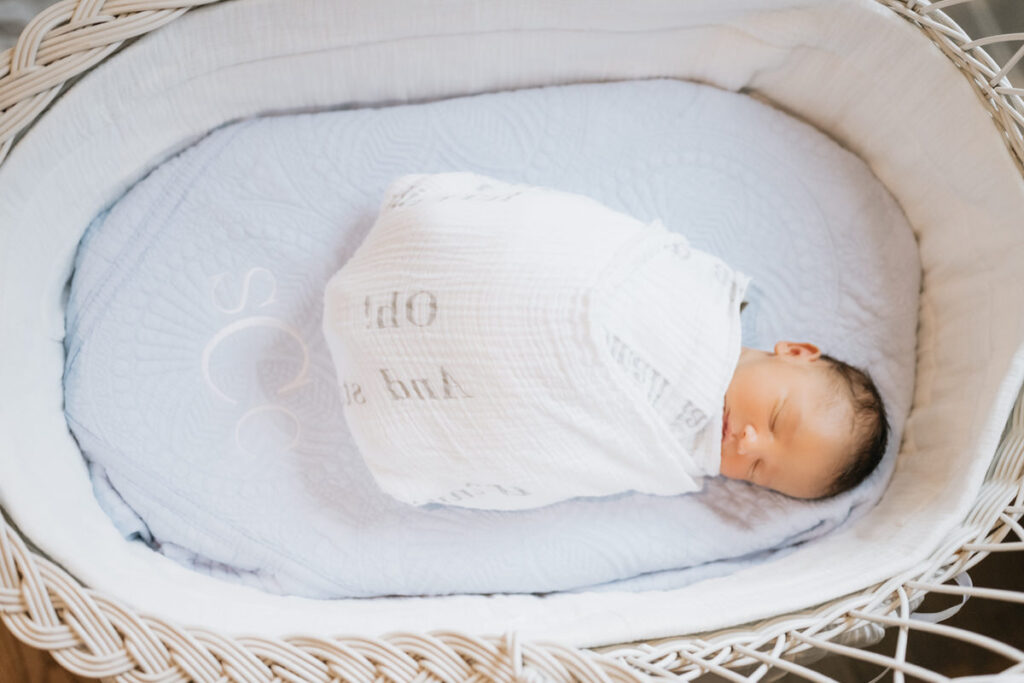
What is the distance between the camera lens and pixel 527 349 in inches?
37.1

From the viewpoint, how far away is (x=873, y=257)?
4.06 ft

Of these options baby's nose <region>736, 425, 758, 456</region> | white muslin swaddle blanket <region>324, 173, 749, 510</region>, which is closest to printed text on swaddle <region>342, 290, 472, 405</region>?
white muslin swaddle blanket <region>324, 173, 749, 510</region>

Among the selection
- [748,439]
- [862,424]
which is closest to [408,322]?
[748,439]

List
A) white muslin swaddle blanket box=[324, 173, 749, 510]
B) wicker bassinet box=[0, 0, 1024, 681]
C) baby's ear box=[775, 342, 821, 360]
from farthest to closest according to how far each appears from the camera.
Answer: baby's ear box=[775, 342, 821, 360] → white muslin swaddle blanket box=[324, 173, 749, 510] → wicker bassinet box=[0, 0, 1024, 681]

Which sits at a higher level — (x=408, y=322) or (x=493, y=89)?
(x=493, y=89)

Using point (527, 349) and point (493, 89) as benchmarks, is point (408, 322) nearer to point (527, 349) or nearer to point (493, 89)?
point (527, 349)

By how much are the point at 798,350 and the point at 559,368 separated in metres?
0.35

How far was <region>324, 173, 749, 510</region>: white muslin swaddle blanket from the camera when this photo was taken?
0.95 meters

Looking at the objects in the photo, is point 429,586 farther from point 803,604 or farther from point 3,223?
point 3,223

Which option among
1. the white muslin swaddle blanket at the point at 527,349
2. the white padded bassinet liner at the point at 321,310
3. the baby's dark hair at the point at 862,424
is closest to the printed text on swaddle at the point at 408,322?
the white muslin swaddle blanket at the point at 527,349

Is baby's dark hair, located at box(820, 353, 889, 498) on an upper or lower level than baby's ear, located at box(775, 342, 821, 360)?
lower

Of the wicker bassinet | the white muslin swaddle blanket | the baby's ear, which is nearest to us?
the wicker bassinet

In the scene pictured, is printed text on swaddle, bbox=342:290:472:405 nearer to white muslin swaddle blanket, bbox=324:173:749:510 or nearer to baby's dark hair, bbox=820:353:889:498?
white muslin swaddle blanket, bbox=324:173:749:510

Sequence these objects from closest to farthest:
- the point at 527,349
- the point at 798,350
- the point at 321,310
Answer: the point at 527,349 → the point at 798,350 → the point at 321,310
